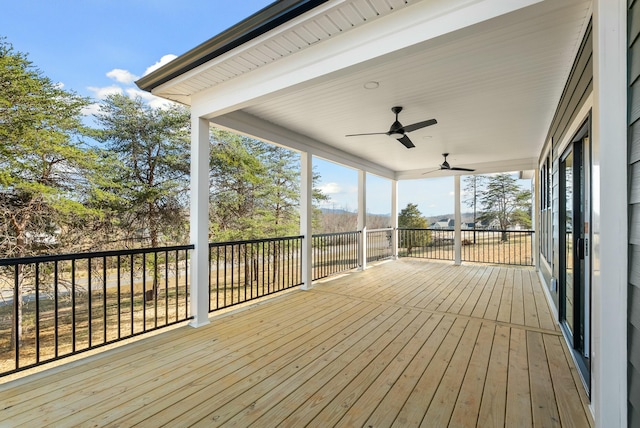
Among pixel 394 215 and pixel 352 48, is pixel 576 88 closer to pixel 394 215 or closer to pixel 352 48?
pixel 352 48

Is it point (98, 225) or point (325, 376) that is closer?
point (325, 376)

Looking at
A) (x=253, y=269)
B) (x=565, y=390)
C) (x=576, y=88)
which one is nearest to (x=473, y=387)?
(x=565, y=390)

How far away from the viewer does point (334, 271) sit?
5.99m

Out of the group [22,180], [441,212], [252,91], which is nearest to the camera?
[252,91]

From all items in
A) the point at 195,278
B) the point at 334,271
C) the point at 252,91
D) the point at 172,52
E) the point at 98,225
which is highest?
the point at 172,52

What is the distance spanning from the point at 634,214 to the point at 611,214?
110 mm

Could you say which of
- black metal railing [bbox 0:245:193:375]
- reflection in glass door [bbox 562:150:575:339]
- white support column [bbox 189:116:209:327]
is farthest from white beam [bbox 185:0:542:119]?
black metal railing [bbox 0:245:193:375]

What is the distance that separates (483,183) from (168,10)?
42.3 ft

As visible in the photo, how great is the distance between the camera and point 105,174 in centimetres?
588

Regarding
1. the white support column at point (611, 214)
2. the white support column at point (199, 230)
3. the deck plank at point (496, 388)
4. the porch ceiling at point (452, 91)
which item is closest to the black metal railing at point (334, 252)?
the porch ceiling at point (452, 91)

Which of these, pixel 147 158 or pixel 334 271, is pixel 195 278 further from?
pixel 147 158

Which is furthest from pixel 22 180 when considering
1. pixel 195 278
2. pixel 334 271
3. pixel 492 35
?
pixel 492 35

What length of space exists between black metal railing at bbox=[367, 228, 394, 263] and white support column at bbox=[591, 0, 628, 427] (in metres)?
5.86

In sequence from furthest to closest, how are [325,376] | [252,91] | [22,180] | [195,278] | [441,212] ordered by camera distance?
[441,212], [22,180], [195,278], [252,91], [325,376]
